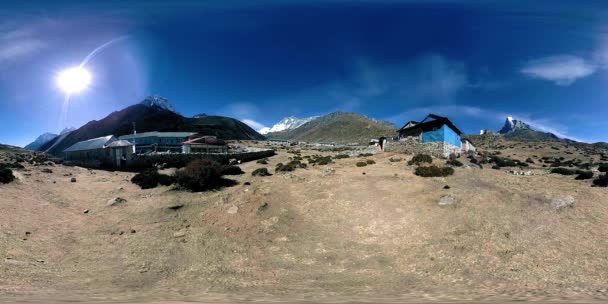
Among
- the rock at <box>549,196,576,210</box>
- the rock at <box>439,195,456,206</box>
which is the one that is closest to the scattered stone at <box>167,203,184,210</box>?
the rock at <box>439,195,456,206</box>

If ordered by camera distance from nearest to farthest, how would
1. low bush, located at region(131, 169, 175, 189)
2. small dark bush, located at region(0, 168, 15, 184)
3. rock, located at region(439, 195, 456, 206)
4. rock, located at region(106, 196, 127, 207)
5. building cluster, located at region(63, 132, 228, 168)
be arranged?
rock, located at region(439, 195, 456, 206), rock, located at region(106, 196, 127, 207), small dark bush, located at region(0, 168, 15, 184), low bush, located at region(131, 169, 175, 189), building cluster, located at region(63, 132, 228, 168)

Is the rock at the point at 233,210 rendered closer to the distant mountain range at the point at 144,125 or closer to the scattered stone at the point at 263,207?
the scattered stone at the point at 263,207

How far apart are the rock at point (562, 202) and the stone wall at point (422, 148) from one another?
23.8 meters

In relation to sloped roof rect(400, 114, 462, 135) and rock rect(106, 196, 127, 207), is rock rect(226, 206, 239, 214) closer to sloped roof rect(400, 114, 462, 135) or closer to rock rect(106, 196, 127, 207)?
rock rect(106, 196, 127, 207)

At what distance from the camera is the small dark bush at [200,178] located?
88.6 ft

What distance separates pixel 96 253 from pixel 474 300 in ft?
47.8

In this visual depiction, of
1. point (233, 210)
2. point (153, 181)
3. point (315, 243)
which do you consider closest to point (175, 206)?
point (233, 210)

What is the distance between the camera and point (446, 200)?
20141 millimetres

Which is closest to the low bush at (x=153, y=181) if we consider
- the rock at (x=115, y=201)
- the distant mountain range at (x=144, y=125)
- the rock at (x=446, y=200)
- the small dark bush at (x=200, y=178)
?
the small dark bush at (x=200, y=178)

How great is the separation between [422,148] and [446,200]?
25842 mm

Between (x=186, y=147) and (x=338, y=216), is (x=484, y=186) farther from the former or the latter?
(x=186, y=147)

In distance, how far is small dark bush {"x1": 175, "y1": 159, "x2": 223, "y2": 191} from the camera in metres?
27.0

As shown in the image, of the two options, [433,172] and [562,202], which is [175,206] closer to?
[433,172]

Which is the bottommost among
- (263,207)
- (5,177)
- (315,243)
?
(315,243)
